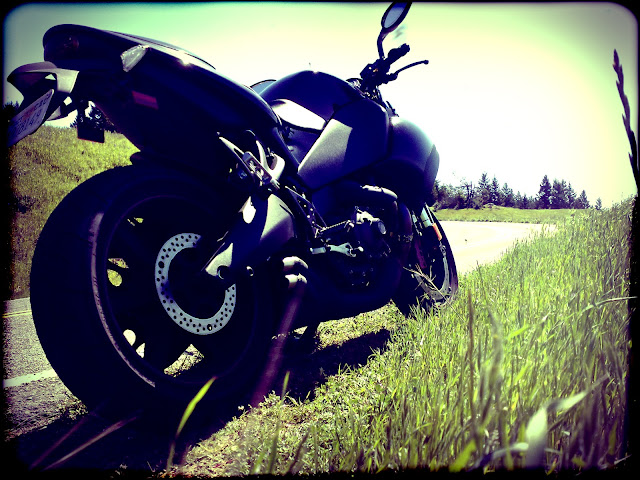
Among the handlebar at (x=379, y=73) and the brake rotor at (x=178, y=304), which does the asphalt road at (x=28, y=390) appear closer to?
the brake rotor at (x=178, y=304)

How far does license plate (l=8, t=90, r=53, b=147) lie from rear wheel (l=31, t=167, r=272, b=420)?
240mm

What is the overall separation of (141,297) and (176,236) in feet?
0.90

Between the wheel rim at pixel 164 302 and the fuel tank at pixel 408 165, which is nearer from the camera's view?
the wheel rim at pixel 164 302

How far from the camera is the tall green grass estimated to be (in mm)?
673

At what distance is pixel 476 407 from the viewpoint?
2.91ft

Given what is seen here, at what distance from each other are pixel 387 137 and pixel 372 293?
114 centimetres

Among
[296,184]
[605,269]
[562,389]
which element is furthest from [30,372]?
[605,269]

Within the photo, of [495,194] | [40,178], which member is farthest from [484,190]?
[40,178]

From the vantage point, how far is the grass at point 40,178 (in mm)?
Answer: 6441

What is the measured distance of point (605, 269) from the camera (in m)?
2.02

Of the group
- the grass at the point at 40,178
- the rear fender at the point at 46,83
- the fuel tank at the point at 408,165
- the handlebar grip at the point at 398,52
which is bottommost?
the grass at the point at 40,178

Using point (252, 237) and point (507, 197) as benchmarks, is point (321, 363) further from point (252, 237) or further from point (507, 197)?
point (507, 197)

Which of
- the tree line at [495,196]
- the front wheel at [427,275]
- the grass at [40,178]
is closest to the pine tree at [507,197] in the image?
the tree line at [495,196]

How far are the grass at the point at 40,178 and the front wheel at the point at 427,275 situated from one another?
469 centimetres
